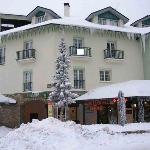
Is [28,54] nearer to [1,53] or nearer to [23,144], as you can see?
[1,53]

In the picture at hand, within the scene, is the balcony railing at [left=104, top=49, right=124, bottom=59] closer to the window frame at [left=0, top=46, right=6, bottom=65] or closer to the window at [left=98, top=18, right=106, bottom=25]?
the window at [left=98, top=18, right=106, bottom=25]

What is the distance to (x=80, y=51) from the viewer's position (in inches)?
1302

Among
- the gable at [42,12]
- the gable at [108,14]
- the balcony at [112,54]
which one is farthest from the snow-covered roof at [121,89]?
the gable at [42,12]

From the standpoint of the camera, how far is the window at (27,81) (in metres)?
33.6

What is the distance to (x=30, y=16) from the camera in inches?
1421

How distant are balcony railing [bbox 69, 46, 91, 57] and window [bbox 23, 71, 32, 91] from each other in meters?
4.42

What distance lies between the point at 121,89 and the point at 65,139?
13.6 m

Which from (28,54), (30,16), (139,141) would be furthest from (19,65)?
(139,141)

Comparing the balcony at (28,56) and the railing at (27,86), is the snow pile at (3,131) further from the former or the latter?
the balcony at (28,56)

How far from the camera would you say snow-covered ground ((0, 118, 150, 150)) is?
637 inches

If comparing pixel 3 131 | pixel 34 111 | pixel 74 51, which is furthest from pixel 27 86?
pixel 74 51

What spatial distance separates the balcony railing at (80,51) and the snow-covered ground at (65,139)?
12.9m

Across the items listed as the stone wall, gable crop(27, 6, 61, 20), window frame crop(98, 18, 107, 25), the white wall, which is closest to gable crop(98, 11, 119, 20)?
window frame crop(98, 18, 107, 25)

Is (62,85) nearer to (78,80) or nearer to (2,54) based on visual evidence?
(78,80)
